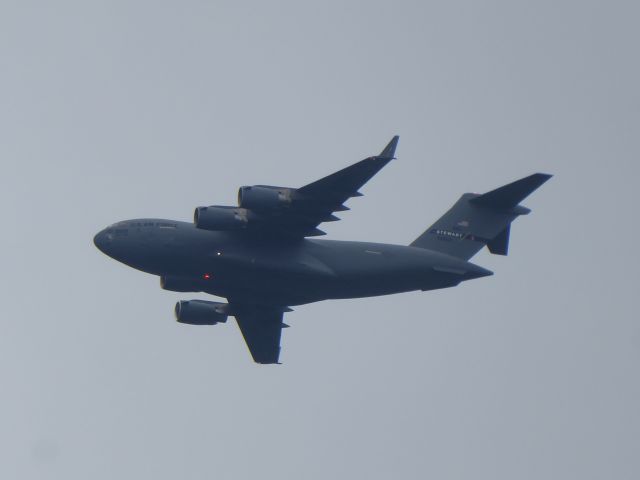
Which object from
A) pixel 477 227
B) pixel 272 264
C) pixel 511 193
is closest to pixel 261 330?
pixel 272 264

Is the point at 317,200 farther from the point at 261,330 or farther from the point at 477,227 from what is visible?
the point at 261,330

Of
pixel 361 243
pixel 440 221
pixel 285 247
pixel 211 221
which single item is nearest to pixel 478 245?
pixel 440 221

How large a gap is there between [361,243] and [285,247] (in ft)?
6.49

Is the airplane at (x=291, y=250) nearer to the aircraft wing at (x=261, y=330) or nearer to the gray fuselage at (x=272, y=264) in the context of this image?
the gray fuselage at (x=272, y=264)

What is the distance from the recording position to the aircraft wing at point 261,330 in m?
30.6

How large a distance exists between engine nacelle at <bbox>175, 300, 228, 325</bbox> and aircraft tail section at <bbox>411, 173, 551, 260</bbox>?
540cm

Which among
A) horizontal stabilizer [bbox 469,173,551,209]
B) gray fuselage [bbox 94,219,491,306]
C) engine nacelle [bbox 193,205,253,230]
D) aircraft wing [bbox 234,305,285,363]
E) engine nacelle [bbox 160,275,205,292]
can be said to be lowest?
aircraft wing [bbox 234,305,285,363]

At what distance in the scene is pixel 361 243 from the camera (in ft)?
92.6

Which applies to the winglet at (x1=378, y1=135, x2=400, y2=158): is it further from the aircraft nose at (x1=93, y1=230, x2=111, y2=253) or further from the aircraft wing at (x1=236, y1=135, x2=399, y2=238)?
the aircraft nose at (x1=93, y1=230, x2=111, y2=253)

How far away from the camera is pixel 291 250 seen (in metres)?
27.5

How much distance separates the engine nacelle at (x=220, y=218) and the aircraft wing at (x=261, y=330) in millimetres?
4256

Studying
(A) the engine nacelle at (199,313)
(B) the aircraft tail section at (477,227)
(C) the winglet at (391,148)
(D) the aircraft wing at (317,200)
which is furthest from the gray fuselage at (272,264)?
(C) the winglet at (391,148)

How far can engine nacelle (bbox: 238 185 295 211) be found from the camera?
86.0ft

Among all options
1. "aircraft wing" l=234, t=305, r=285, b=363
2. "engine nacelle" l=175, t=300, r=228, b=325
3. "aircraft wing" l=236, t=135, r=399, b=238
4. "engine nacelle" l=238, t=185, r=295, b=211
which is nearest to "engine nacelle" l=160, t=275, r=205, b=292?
"aircraft wing" l=236, t=135, r=399, b=238
